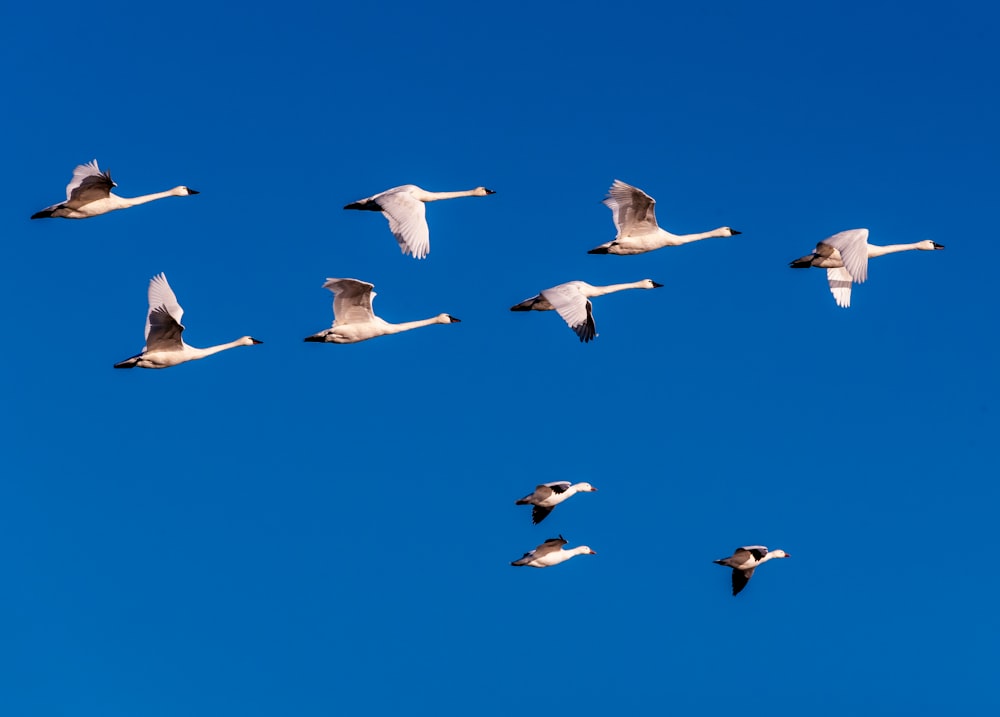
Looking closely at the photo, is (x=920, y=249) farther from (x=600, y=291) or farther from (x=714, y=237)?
(x=600, y=291)

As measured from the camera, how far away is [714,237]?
151ft

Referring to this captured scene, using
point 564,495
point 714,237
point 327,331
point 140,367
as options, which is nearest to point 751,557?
point 564,495

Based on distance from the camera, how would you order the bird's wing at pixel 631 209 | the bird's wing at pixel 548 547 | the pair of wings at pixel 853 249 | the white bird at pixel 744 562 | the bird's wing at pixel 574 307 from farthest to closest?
1. the bird's wing at pixel 548 547
2. the white bird at pixel 744 562
3. the bird's wing at pixel 631 209
4. the pair of wings at pixel 853 249
5. the bird's wing at pixel 574 307

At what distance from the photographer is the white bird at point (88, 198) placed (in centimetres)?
4084

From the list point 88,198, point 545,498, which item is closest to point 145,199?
point 88,198

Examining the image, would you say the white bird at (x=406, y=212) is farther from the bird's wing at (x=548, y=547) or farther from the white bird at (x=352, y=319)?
the bird's wing at (x=548, y=547)

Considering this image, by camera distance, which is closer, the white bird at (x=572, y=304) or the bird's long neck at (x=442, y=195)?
the white bird at (x=572, y=304)

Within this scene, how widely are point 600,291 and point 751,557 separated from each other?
778cm

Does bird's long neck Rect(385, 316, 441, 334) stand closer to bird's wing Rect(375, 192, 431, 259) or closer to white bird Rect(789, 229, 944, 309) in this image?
bird's wing Rect(375, 192, 431, 259)

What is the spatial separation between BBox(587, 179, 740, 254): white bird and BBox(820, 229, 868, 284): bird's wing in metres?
4.15

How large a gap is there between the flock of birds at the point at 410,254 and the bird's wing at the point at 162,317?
23 millimetres

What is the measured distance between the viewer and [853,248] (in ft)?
136

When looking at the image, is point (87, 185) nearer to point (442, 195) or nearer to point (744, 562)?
point (442, 195)

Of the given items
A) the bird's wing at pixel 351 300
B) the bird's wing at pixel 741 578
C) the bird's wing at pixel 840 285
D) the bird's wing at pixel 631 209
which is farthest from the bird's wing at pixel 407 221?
the bird's wing at pixel 741 578
